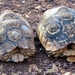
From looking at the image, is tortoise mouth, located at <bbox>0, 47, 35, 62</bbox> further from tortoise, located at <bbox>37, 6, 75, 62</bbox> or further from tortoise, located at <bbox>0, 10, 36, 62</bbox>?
tortoise, located at <bbox>37, 6, 75, 62</bbox>

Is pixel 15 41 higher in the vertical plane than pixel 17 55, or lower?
higher

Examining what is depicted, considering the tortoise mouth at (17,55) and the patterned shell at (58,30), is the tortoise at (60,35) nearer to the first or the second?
the patterned shell at (58,30)

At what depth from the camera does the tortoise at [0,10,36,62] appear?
3822mm

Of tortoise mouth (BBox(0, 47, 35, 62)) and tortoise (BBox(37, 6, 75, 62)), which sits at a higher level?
tortoise (BBox(37, 6, 75, 62))

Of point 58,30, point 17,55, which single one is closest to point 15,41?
point 17,55

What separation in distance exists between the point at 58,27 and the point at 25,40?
50 centimetres

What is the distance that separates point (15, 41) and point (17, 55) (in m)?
0.23

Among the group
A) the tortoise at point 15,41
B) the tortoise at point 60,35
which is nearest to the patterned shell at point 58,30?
the tortoise at point 60,35

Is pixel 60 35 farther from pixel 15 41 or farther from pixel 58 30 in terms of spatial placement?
pixel 15 41

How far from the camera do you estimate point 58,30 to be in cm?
394

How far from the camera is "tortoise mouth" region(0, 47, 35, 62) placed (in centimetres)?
387

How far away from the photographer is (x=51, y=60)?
4.04 metres

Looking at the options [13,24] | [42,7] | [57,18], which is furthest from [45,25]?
[42,7]

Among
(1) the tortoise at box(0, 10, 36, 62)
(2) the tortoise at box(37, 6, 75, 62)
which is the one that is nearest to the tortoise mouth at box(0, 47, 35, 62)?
(1) the tortoise at box(0, 10, 36, 62)
